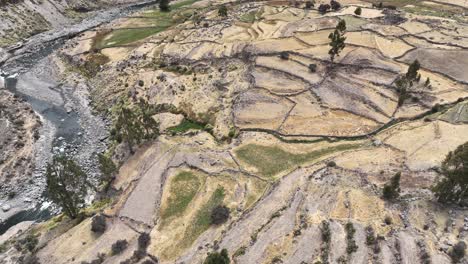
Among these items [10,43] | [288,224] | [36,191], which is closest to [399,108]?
[288,224]

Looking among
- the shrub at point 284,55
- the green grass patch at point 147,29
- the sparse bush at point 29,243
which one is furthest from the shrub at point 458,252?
the green grass patch at point 147,29

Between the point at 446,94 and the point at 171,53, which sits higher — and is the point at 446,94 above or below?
below

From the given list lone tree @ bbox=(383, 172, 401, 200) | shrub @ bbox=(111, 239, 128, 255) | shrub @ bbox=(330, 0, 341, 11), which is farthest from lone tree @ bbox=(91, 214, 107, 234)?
shrub @ bbox=(330, 0, 341, 11)

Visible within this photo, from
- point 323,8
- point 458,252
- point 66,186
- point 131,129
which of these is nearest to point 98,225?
point 66,186

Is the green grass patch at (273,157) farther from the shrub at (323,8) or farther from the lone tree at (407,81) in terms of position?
the shrub at (323,8)

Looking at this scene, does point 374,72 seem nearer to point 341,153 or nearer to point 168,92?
point 341,153

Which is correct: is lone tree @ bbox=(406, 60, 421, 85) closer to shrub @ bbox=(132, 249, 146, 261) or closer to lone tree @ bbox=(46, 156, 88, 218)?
shrub @ bbox=(132, 249, 146, 261)
